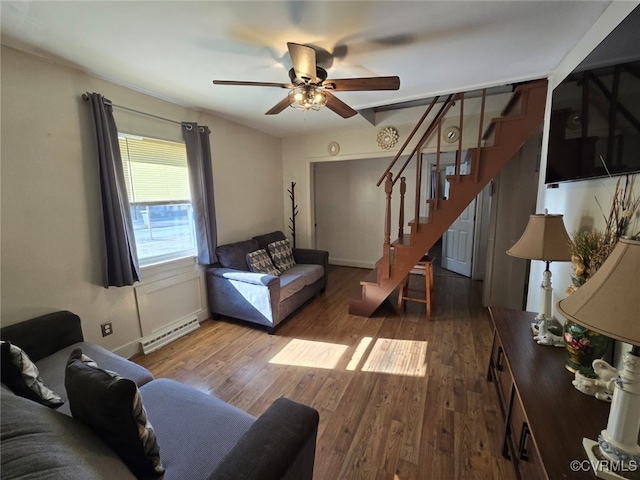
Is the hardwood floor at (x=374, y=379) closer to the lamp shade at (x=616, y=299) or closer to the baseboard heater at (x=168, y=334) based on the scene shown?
the baseboard heater at (x=168, y=334)

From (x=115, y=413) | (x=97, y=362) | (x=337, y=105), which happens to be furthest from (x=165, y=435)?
(x=337, y=105)

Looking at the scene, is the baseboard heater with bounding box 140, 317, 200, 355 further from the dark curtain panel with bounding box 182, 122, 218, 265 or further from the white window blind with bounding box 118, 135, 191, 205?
the white window blind with bounding box 118, 135, 191, 205

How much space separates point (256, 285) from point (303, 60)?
2038 millimetres

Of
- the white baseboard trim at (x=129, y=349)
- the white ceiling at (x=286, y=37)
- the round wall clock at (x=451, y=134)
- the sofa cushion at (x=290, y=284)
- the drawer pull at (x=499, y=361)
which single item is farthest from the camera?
the round wall clock at (x=451, y=134)

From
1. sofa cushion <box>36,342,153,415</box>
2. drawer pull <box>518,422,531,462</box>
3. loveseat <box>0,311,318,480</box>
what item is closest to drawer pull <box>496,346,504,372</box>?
drawer pull <box>518,422,531,462</box>

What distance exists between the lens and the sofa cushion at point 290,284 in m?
2.99

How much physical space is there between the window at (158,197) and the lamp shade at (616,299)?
9.98ft

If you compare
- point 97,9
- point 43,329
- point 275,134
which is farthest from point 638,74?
point 275,134

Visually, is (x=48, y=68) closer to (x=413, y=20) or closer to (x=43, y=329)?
(x=43, y=329)

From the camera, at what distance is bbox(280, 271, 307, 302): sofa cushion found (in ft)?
9.80

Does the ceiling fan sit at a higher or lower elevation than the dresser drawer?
higher

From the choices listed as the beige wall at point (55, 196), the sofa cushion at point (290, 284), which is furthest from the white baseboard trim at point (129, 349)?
Answer: the sofa cushion at point (290, 284)

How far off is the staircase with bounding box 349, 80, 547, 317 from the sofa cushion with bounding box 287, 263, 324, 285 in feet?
2.10

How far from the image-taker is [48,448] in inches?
25.9
